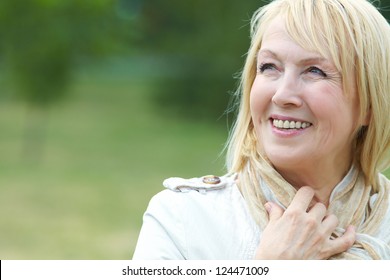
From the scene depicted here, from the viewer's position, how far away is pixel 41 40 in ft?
56.4

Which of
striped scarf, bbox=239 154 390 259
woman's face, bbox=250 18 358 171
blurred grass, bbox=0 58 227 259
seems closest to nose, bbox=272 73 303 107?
woman's face, bbox=250 18 358 171

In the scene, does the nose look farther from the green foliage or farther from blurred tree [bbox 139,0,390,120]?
blurred tree [bbox 139,0,390,120]

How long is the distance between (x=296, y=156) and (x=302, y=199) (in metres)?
0.12

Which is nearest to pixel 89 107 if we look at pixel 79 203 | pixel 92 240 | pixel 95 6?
pixel 95 6

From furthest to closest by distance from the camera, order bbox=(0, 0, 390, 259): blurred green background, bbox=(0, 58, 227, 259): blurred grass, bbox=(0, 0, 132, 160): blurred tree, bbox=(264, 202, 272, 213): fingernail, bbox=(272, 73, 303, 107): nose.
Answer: bbox=(0, 0, 132, 160): blurred tree < bbox=(0, 0, 390, 259): blurred green background < bbox=(0, 58, 227, 259): blurred grass < bbox=(264, 202, 272, 213): fingernail < bbox=(272, 73, 303, 107): nose

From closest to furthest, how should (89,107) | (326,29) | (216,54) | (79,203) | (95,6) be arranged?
(326,29)
(79,203)
(95,6)
(216,54)
(89,107)

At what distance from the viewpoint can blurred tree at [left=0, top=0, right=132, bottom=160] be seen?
55.0 feet

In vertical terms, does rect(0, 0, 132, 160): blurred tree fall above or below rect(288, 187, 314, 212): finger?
below

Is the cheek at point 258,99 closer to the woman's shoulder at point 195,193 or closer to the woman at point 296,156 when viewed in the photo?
the woman at point 296,156

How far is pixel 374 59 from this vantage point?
213 centimetres

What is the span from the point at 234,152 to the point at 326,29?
42 centimetres

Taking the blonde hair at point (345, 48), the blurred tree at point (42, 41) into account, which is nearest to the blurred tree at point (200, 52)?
the blurred tree at point (42, 41)

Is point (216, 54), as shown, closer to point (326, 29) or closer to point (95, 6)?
point (95, 6)

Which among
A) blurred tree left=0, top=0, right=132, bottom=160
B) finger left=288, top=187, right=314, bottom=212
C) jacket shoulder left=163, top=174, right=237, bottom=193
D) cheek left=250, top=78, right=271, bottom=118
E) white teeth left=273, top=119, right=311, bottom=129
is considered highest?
cheek left=250, top=78, right=271, bottom=118
